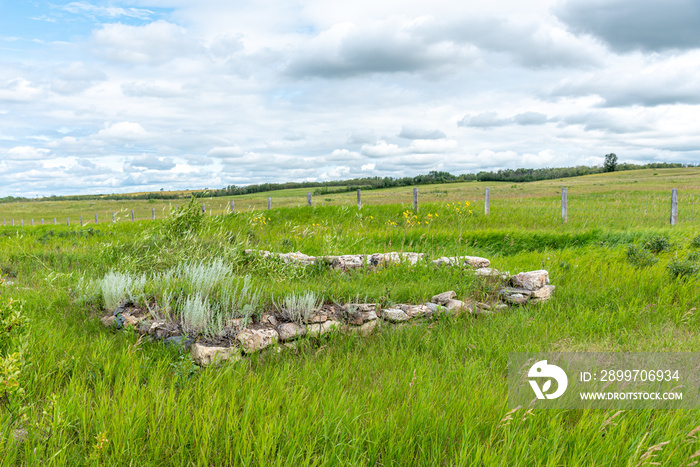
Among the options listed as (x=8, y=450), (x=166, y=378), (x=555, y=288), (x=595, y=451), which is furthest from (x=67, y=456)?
(x=555, y=288)

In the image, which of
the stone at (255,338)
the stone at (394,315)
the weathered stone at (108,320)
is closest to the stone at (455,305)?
the stone at (394,315)

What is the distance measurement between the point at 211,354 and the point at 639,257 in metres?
9.00

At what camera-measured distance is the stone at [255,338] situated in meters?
4.37

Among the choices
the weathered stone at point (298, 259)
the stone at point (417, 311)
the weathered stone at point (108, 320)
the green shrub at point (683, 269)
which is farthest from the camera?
the weathered stone at point (298, 259)

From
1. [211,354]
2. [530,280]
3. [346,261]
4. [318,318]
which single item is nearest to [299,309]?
[318,318]

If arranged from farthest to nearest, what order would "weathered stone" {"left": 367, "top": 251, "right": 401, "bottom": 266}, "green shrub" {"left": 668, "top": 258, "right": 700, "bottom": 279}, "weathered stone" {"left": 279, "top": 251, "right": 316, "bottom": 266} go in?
"weathered stone" {"left": 279, "top": 251, "right": 316, "bottom": 266}, "weathered stone" {"left": 367, "top": 251, "right": 401, "bottom": 266}, "green shrub" {"left": 668, "top": 258, "right": 700, "bottom": 279}

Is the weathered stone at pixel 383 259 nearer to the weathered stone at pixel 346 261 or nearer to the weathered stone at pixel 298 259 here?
the weathered stone at pixel 346 261

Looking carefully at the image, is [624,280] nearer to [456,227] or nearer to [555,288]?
[555,288]

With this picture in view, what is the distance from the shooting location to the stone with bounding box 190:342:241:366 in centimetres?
409

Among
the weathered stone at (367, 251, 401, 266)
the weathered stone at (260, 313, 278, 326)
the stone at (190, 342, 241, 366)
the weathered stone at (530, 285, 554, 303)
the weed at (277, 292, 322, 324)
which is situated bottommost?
the weathered stone at (530, 285, 554, 303)

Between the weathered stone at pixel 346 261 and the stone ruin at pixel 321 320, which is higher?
the weathered stone at pixel 346 261

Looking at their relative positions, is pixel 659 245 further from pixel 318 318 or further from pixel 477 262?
pixel 318 318

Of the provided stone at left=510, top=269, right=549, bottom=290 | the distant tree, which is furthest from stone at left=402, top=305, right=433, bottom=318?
the distant tree

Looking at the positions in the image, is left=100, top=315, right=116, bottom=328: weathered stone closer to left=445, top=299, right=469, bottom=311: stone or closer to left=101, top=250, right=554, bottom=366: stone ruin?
left=101, top=250, right=554, bottom=366: stone ruin
